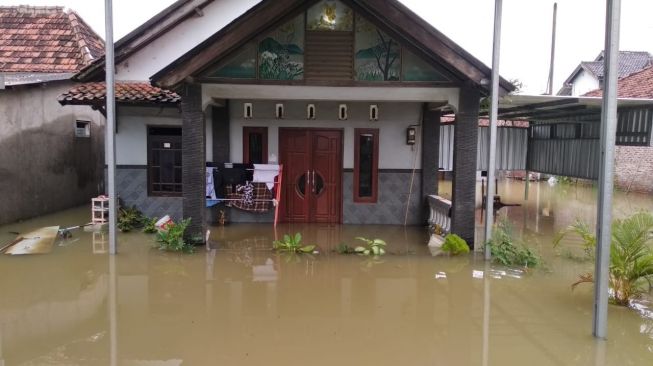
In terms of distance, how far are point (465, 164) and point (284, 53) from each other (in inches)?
143

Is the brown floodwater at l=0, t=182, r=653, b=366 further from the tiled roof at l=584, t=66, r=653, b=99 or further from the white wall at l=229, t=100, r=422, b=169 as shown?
the tiled roof at l=584, t=66, r=653, b=99

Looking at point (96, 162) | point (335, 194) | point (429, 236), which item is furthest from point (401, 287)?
point (96, 162)

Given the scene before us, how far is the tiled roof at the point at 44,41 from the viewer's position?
1338 cm

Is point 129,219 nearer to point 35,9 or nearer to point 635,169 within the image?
point 35,9

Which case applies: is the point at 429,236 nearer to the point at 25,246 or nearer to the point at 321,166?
the point at 321,166

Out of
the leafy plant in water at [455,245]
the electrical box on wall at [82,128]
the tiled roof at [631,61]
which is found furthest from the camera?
A: the tiled roof at [631,61]

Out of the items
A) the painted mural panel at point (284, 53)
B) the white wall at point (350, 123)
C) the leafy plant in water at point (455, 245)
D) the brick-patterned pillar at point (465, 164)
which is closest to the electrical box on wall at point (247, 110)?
the white wall at point (350, 123)

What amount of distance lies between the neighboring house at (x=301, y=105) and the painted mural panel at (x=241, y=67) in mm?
17

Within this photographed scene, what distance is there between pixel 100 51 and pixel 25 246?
8082 mm

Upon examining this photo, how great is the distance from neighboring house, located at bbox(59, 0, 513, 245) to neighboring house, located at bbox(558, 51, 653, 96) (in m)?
26.1

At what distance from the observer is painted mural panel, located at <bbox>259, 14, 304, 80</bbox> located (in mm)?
8641

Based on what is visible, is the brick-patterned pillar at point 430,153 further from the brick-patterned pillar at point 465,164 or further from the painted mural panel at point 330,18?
the painted mural panel at point 330,18

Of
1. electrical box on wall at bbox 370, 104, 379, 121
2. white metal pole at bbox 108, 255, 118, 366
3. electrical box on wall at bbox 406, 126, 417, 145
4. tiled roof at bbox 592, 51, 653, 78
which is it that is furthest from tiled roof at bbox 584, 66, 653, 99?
tiled roof at bbox 592, 51, 653, 78

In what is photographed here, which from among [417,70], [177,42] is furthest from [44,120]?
[417,70]
